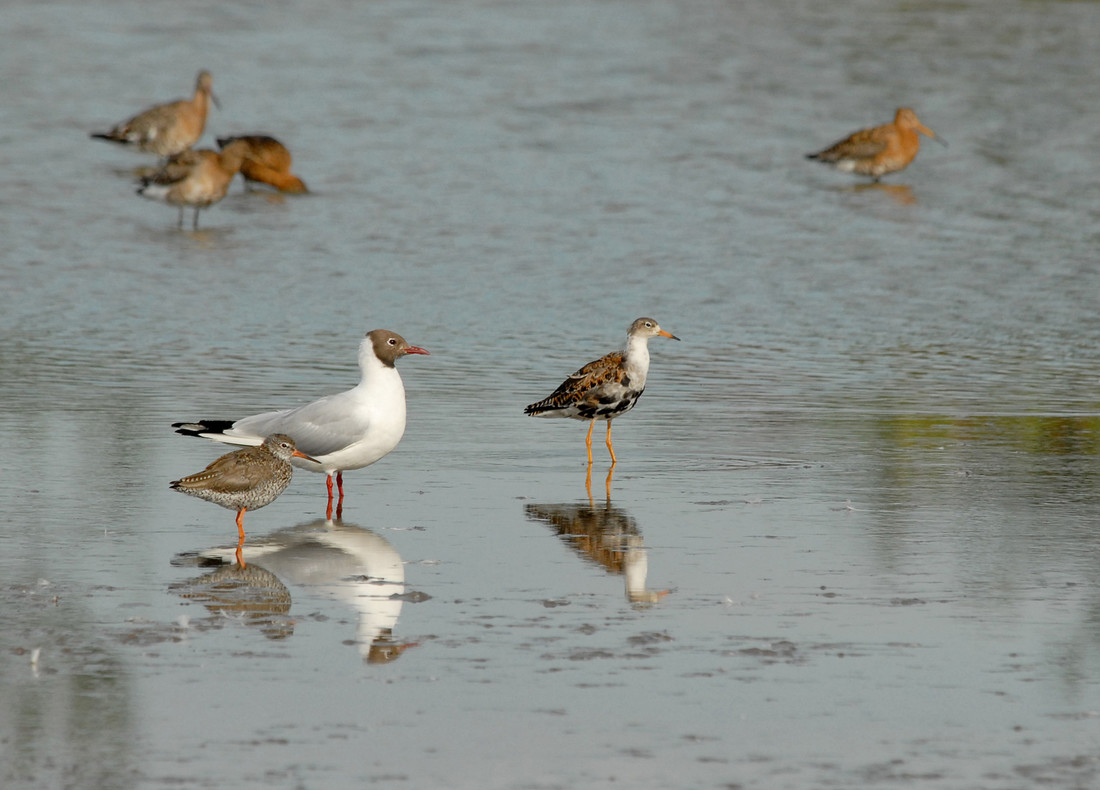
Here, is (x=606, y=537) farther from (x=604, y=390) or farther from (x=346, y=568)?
(x=604, y=390)

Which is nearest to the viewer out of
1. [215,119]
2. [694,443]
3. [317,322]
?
[694,443]

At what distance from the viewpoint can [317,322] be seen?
17.9m

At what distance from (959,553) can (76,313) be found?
1149 centimetres

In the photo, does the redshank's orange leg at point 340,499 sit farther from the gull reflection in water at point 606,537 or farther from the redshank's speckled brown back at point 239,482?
the gull reflection in water at point 606,537

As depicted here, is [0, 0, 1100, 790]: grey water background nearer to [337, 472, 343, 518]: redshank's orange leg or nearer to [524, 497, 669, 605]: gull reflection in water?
[524, 497, 669, 605]: gull reflection in water

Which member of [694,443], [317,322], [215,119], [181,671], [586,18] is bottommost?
[181,671]

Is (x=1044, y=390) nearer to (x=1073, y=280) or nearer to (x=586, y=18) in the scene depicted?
(x=1073, y=280)

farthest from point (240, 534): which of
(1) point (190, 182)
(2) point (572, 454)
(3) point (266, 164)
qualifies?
(3) point (266, 164)

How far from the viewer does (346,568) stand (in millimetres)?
8602

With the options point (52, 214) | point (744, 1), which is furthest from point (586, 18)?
point (52, 214)

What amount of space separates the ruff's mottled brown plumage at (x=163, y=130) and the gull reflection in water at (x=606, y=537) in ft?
65.8

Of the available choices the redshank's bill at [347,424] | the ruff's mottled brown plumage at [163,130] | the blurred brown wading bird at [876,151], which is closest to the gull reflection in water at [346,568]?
the redshank's bill at [347,424]

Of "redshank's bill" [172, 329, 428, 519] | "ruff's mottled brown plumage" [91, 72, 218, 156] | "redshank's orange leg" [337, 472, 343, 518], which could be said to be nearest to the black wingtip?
"redshank's bill" [172, 329, 428, 519]

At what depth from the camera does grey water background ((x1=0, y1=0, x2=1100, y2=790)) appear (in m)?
6.30
